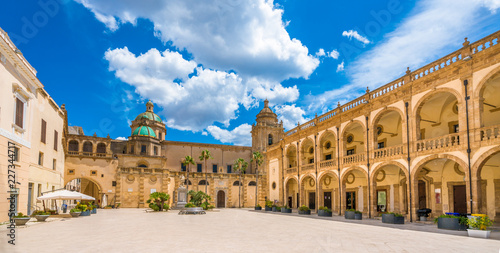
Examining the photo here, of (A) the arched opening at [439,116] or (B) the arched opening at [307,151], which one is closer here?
(A) the arched opening at [439,116]

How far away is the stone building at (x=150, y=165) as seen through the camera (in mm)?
49500

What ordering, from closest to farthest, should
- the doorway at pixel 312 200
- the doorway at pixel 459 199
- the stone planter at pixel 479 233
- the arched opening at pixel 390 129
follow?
the stone planter at pixel 479 233 → the doorway at pixel 459 199 → the arched opening at pixel 390 129 → the doorway at pixel 312 200

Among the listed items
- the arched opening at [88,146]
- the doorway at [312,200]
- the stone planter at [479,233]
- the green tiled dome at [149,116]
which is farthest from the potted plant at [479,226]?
the green tiled dome at [149,116]

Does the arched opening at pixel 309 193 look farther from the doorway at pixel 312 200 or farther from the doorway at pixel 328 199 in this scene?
the doorway at pixel 328 199

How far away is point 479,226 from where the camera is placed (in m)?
15.4

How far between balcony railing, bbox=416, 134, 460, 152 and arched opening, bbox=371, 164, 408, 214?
17.1ft

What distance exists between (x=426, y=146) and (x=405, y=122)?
94.9 inches

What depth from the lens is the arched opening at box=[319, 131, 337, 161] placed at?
115 ft

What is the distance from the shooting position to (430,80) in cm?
2211

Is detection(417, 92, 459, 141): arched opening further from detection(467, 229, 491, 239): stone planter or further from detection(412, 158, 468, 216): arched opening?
detection(467, 229, 491, 239): stone planter

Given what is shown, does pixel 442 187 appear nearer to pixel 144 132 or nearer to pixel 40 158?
pixel 40 158

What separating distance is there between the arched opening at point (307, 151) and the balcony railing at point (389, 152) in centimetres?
1127

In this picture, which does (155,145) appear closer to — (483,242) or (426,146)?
(426,146)

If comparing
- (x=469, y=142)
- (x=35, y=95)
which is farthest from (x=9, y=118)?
(x=469, y=142)
